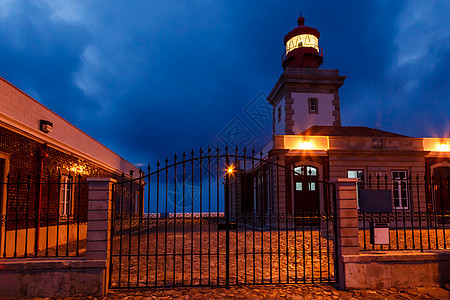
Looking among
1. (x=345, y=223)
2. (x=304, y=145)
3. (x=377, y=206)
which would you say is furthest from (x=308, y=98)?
(x=345, y=223)

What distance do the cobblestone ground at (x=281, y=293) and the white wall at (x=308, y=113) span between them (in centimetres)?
1845

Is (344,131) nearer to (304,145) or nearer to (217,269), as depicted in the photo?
(304,145)

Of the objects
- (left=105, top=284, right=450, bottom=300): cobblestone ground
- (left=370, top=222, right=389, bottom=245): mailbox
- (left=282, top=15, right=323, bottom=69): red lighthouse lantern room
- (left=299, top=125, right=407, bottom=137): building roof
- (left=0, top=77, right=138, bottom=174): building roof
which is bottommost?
(left=105, top=284, right=450, bottom=300): cobblestone ground

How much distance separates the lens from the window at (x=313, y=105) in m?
25.1

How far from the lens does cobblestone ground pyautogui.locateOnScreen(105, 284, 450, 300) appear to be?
6289mm

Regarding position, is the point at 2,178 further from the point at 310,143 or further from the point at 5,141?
the point at 310,143

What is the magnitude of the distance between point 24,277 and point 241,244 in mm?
8001

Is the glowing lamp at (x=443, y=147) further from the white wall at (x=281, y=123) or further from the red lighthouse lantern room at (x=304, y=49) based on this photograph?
the red lighthouse lantern room at (x=304, y=49)

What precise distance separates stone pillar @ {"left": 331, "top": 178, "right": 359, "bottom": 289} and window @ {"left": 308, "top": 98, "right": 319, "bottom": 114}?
18866 millimetres

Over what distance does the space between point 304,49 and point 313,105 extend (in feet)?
17.6

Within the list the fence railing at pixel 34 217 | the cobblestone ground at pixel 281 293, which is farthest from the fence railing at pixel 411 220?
the fence railing at pixel 34 217

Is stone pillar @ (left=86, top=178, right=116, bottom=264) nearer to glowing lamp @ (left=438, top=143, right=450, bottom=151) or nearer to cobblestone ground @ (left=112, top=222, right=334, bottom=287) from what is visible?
cobblestone ground @ (left=112, top=222, right=334, bottom=287)

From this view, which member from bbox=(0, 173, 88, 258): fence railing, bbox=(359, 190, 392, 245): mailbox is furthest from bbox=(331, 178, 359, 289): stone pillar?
bbox=(0, 173, 88, 258): fence railing

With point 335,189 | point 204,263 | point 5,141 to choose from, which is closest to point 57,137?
point 5,141
